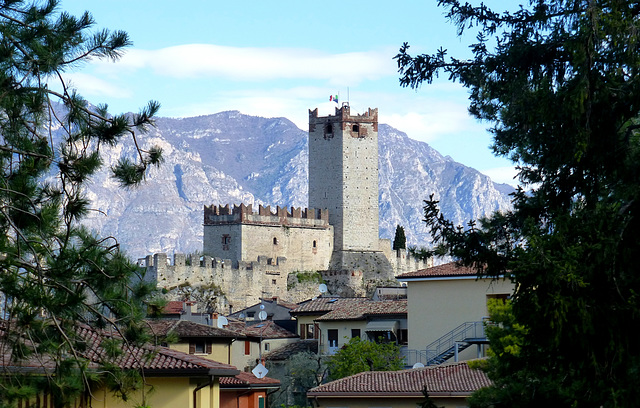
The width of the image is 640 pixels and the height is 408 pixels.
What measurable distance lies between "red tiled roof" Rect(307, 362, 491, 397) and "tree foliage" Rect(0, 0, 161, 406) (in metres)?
14.8

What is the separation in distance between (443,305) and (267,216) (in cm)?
3886

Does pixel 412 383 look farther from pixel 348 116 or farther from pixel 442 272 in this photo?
pixel 348 116

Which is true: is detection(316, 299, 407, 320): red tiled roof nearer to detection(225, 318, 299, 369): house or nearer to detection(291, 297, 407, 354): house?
detection(291, 297, 407, 354): house

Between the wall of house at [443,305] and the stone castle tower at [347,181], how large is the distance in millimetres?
38189

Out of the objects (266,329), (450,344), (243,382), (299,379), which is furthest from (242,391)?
(266,329)

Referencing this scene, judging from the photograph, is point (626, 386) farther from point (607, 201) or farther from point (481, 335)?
point (481, 335)

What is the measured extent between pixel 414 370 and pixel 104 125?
721 inches

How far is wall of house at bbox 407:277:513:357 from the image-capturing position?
1337 inches

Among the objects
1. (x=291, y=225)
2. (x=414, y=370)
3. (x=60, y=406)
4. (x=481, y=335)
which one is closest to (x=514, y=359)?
(x=60, y=406)

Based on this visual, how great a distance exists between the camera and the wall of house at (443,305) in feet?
111

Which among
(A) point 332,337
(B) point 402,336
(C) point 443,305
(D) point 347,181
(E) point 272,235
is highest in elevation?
(D) point 347,181

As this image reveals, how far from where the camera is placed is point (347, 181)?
2958 inches

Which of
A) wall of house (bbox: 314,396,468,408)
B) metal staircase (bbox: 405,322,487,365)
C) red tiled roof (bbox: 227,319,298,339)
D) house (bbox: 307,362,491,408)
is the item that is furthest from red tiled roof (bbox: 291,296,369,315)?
wall of house (bbox: 314,396,468,408)

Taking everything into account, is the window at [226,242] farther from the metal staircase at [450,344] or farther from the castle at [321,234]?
the metal staircase at [450,344]
